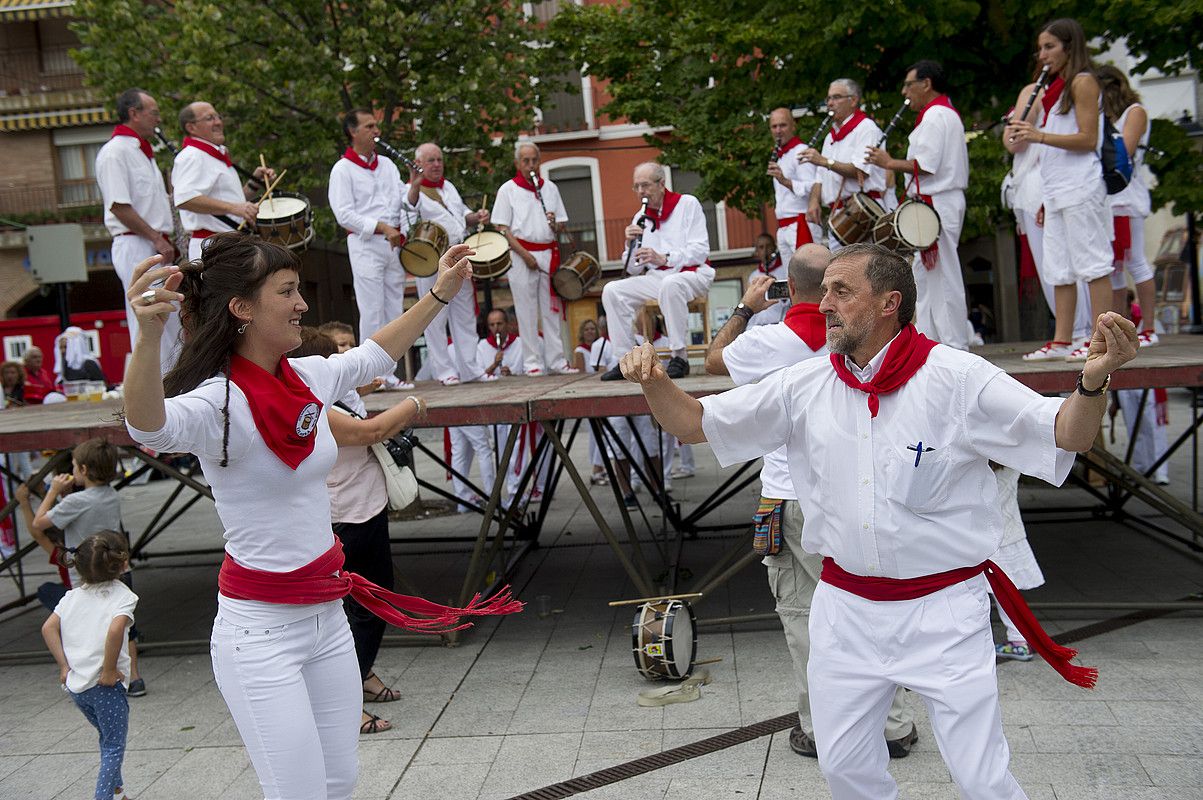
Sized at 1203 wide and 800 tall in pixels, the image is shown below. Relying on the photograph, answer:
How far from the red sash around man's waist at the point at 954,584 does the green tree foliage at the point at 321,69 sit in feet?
47.8

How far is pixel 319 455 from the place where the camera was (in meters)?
3.31

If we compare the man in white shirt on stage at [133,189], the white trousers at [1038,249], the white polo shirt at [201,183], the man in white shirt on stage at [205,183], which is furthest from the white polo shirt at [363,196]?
the white trousers at [1038,249]

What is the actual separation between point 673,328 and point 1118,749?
4598mm

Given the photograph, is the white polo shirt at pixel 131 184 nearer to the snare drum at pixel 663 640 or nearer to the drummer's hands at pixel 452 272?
the snare drum at pixel 663 640

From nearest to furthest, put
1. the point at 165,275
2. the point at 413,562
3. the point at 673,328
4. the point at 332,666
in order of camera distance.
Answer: the point at 165,275, the point at 332,666, the point at 673,328, the point at 413,562

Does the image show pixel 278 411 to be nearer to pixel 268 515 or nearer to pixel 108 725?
pixel 268 515

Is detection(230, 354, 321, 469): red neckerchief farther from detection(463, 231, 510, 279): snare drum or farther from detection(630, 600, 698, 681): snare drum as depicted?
detection(463, 231, 510, 279): snare drum

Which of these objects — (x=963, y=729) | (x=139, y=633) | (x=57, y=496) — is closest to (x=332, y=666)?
(x=963, y=729)

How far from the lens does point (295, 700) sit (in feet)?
10.2

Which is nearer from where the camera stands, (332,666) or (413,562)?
(332,666)

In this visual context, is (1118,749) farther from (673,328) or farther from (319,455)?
(673,328)

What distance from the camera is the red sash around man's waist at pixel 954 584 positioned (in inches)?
125

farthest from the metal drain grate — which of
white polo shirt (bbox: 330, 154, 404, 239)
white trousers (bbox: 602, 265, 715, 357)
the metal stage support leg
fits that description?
white polo shirt (bbox: 330, 154, 404, 239)

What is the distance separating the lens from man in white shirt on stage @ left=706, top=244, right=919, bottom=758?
4.75 meters
